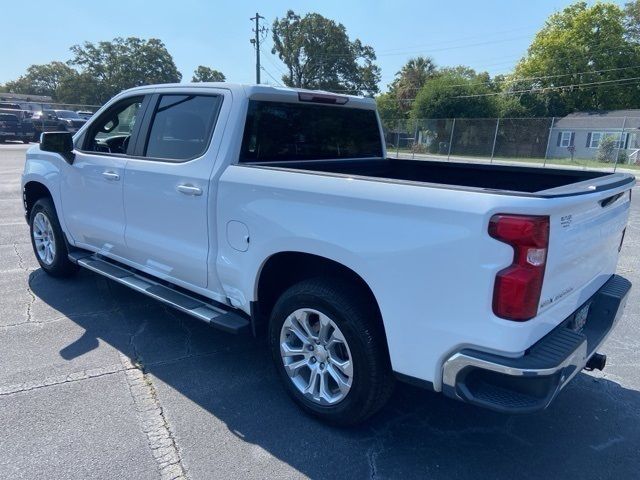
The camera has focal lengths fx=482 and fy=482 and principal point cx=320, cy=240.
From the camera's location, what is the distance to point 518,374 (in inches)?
80.5

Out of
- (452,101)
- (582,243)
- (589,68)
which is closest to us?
(582,243)

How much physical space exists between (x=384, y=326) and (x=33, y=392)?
7.84 feet

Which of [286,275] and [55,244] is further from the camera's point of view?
[55,244]

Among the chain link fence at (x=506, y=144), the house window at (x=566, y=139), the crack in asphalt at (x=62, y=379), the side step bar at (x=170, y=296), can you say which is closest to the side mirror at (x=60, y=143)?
the side step bar at (x=170, y=296)

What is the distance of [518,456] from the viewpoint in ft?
8.84

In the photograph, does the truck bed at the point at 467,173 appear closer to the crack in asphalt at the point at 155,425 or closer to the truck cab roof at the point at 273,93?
the truck cab roof at the point at 273,93

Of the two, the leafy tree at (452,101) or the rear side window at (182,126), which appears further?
the leafy tree at (452,101)

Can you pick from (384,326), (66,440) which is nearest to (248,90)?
(384,326)

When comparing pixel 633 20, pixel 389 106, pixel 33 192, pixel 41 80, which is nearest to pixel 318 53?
pixel 389 106

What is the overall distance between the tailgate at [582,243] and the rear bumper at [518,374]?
0.20m

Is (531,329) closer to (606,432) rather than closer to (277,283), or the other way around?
(606,432)

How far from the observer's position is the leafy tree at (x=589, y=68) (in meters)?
52.3

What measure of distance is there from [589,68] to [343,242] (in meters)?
61.6

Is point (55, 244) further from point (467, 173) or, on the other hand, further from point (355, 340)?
point (467, 173)
